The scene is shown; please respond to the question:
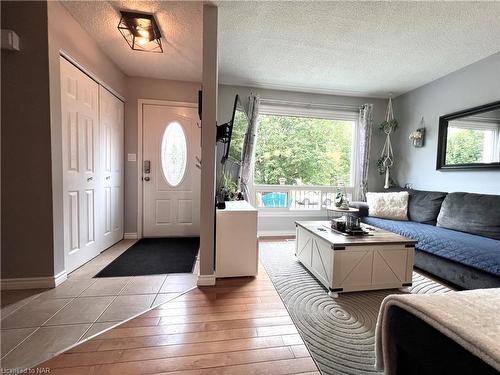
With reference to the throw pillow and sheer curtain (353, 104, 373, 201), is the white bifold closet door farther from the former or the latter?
sheer curtain (353, 104, 373, 201)

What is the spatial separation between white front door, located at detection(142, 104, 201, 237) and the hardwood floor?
186 centimetres

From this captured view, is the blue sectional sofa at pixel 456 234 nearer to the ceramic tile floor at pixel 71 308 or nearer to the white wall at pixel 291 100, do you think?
the white wall at pixel 291 100

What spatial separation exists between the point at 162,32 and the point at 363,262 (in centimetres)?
295

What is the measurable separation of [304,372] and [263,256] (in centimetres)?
168

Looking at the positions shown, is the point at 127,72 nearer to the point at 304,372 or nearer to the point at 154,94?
the point at 154,94

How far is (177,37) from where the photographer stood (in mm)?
2416

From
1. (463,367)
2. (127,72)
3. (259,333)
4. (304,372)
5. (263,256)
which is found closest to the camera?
(463,367)

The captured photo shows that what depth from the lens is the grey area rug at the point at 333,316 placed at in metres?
1.33

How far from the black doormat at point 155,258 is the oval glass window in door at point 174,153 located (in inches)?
36.3

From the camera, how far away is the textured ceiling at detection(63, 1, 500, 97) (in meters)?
2.01

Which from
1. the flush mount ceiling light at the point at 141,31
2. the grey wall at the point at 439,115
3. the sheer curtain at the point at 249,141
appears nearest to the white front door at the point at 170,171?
the sheer curtain at the point at 249,141

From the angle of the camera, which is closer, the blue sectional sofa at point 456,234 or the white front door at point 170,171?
the blue sectional sofa at point 456,234

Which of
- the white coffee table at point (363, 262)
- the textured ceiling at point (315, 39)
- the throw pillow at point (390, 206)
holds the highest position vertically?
the textured ceiling at point (315, 39)

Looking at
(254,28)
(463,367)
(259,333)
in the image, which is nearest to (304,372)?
(259,333)
